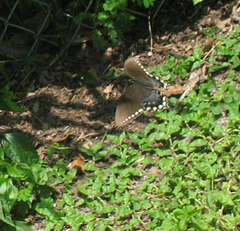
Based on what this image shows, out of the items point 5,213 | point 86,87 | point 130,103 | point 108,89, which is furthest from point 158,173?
point 5,213

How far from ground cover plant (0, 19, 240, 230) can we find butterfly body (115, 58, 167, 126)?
0.09 m

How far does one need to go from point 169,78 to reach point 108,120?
1.88 ft

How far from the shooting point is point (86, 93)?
4.62 meters

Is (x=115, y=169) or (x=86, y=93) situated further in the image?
(x=86, y=93)

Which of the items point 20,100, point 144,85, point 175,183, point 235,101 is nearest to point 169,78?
point 144,85

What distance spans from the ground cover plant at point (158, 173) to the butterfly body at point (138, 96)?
0.09 meters

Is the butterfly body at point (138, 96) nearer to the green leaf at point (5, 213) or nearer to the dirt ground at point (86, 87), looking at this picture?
the dirt ground at point (86, 87)

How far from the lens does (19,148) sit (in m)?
4.32

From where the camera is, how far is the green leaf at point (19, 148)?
4.30 metres

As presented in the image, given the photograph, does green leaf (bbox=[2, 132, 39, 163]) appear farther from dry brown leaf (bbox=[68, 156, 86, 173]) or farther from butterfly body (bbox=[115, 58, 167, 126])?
butterfly body (bbox=[115, 58, 167, 126])

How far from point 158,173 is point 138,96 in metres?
0.64

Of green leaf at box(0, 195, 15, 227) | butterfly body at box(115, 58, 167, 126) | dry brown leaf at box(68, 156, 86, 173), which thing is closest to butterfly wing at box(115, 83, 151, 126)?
butterfly body at box(115, 58, 167, 126)

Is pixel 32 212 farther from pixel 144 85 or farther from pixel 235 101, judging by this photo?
pixel 235 101

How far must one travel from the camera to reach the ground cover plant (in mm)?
3957
